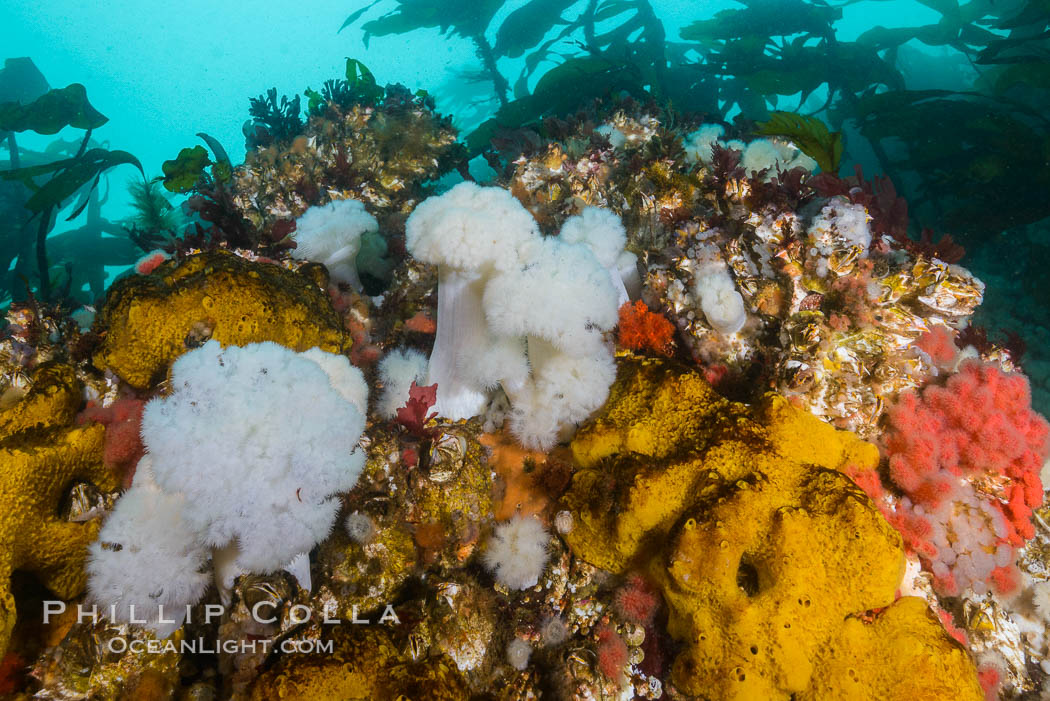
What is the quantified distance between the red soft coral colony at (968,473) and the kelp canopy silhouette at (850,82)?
18.0 ft

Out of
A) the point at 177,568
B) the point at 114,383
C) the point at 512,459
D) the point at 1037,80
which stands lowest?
the point at 1037,80

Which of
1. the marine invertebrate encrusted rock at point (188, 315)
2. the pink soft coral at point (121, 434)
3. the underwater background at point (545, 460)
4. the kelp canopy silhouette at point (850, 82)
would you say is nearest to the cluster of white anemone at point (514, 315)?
the underwater background at point (545, 460)

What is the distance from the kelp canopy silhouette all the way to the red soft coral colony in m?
5.49

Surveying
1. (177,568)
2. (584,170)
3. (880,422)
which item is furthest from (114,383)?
(880,422)

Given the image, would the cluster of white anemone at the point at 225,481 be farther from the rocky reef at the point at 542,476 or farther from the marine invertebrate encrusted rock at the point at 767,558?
the marine invertebrate encrusted rock at the point at 767,558

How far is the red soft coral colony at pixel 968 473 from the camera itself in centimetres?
294

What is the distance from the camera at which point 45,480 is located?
8.36ft

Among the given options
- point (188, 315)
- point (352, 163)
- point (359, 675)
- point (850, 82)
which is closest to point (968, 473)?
point (359, 675)

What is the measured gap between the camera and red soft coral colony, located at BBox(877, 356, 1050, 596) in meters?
2.94

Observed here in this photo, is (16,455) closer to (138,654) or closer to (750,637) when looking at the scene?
(138,654)

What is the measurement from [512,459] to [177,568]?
204 centimetres

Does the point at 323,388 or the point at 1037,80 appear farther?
the point at 1037,80

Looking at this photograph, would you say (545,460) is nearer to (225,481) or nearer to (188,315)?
(225,481)

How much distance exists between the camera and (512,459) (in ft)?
11.2
